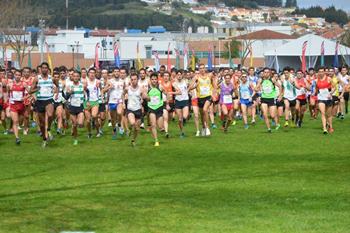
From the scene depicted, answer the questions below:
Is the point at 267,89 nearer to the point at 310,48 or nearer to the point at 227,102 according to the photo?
the point at 227,102

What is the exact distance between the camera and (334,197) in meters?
14.9

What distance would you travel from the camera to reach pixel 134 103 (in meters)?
25.1

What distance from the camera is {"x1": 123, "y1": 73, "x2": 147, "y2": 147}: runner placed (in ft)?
82.2

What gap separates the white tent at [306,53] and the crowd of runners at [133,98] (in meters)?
72.8

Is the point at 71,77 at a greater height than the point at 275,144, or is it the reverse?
the point at 71,77

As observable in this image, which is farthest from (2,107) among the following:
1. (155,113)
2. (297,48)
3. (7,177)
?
(297,48)

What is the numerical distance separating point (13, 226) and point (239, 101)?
21.8 metres

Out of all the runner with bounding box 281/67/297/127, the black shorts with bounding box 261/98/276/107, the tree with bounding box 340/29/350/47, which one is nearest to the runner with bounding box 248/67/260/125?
the runner with bounding box 281/67/297/127

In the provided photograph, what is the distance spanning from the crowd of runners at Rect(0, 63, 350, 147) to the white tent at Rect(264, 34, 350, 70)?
7276cm

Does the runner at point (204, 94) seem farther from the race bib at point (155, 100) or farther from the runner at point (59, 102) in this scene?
the runner at point (59, 102)

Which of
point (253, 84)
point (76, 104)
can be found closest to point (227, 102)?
point (253, 84)

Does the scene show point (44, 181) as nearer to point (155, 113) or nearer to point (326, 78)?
point (155, 113)

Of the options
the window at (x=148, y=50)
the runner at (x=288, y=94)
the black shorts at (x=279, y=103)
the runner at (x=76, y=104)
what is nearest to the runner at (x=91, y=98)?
the runner at (x=76, y=104)

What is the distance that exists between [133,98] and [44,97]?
2.42 metres
